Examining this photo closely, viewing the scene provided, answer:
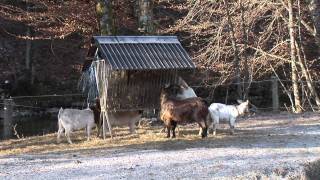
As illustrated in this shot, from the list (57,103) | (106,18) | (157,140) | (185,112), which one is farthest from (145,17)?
(57,103)

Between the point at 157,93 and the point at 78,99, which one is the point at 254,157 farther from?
the point at 78,99

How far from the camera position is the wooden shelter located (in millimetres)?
12250

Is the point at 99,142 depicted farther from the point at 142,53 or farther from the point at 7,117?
the point at 7,117

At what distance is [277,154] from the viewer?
959 centimetres

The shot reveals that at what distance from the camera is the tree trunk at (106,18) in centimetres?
1565

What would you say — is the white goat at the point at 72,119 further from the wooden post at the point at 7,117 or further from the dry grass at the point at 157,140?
the wooden post at the point at 7,117

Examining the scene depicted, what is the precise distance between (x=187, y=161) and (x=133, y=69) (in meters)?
3.44

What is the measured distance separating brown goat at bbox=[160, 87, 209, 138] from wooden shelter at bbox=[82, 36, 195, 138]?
3.10 feet

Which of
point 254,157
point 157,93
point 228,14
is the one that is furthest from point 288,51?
point 254,157

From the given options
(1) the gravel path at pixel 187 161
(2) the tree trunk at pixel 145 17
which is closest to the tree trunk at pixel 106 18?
(2) the tree trunk at pixel 145 17

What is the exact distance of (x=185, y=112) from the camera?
37.9 feet

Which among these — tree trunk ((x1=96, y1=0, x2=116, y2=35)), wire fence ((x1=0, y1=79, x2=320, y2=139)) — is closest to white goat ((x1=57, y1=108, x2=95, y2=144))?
tree trunk ((x1=96, y1=0, x2=116, y2=35))

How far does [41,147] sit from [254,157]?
4.52 m

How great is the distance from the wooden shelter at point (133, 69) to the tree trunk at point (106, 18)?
276cm
